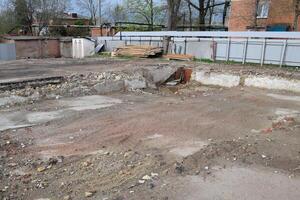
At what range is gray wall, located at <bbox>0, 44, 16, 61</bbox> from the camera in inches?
1095

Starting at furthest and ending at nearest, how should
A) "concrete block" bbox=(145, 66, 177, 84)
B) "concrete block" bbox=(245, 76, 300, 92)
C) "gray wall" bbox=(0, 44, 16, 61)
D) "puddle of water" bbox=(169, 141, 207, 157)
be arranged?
"gray wall" bbox=(0, 44, 16, 61) → "concrete block" bbox=(145, 66, 177, 84) → "concrete block" bbox=(245, 76, 300, 92) → "puddle of water" bbox=(169, 141, 207, 157)

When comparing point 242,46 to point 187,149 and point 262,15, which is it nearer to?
point 262,15

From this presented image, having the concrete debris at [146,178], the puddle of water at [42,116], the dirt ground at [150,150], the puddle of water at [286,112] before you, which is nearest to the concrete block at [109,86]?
the dirt ground at [150,150]

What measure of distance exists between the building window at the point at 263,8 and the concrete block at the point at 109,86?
17.1m

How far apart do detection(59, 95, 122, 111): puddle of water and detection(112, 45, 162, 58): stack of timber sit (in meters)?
10.3

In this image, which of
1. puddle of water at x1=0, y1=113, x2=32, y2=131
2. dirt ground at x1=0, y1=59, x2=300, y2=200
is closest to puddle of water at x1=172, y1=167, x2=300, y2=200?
dirt ground at x1=0, y1=59, x2=300, y2=200

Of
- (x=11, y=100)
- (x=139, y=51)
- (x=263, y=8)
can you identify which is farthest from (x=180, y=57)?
(x=11, y=100)

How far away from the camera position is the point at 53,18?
38.7 m

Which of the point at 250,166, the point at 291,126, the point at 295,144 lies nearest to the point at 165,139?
the point at 250,166

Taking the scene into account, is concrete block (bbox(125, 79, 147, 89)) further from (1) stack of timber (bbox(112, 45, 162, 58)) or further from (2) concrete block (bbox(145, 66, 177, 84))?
(1) stack of timber (bbox(112, 45, 162, 58))

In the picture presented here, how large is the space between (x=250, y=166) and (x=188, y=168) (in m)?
1.08

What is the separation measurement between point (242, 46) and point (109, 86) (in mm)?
8329

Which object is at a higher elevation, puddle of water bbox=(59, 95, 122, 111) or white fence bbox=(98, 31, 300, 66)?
white fence bbox=(98, 31, 300, 66)

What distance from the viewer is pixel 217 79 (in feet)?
50.6
